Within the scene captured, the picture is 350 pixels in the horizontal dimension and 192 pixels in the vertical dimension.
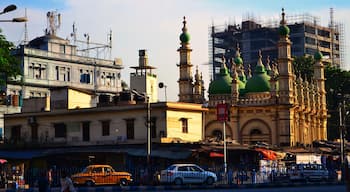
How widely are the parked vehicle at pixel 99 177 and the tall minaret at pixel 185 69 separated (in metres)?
28.1

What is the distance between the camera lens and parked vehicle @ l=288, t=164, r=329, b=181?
40.1 metres

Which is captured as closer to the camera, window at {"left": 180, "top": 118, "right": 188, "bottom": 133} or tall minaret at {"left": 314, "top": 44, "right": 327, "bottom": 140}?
window at {"left": 180, "top": 118, "right": 188, "bottom": 133}

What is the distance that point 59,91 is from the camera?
2184 inches

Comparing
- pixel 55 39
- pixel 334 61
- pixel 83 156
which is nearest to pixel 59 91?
pixel 83 156

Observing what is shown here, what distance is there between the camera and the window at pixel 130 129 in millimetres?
48750

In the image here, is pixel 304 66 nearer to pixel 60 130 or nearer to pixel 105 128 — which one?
pixel 105 128

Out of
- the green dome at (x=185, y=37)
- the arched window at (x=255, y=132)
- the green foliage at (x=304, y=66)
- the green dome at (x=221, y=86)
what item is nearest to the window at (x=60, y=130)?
the arched window at (x=255, y=132)

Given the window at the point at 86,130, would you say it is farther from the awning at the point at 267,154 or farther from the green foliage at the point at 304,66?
Result: the green foliage at the point at 304,66

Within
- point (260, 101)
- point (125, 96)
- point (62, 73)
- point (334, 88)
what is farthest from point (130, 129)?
point (334, 88)

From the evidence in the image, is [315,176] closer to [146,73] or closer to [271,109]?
[271,109]

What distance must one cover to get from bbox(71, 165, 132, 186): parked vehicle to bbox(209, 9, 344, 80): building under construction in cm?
9062

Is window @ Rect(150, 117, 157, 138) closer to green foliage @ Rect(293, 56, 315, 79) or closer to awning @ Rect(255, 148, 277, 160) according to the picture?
awning @ Rect(255, 148, 277, 160)

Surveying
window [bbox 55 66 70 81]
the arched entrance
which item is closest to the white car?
the arched entrance

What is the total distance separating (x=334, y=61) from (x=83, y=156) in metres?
106
